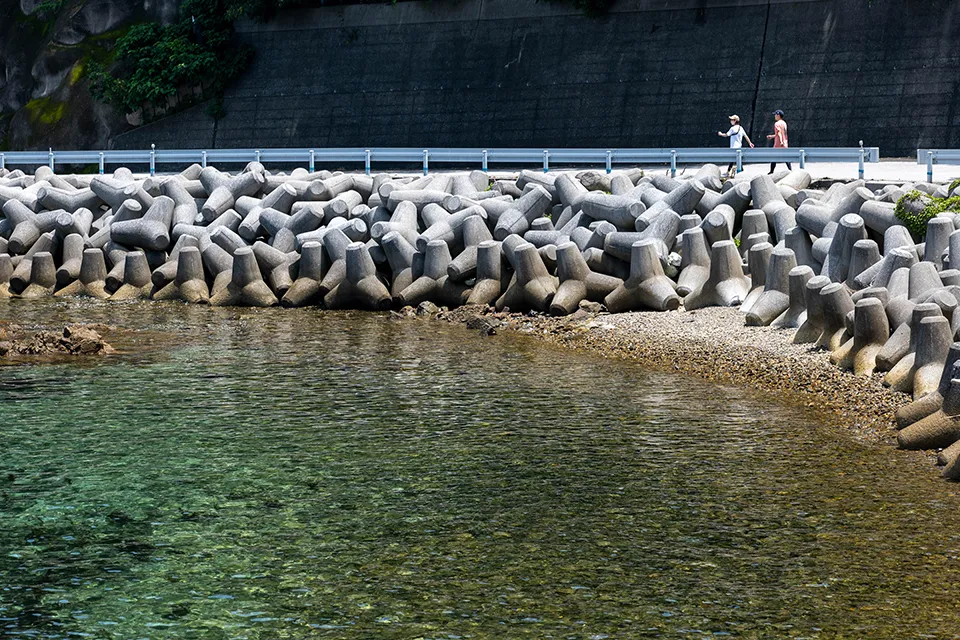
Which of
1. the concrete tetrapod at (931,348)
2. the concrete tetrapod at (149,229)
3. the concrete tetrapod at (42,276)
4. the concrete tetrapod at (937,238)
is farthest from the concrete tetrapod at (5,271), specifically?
the concrete tetrapod at (931,348)

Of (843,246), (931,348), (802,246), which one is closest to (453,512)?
(931,348)

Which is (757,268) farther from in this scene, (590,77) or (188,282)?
(590,77)

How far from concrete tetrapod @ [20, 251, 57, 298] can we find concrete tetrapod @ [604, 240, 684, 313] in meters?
12.0

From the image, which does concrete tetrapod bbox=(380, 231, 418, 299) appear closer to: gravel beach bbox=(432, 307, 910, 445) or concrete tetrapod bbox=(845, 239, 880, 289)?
gravel beach bbox=(432, 307, 910, 445)

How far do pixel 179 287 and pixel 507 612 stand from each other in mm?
17088

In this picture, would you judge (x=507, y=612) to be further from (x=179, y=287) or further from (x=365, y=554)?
(x=179, y=287)

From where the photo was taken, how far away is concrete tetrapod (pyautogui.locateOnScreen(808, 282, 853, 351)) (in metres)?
16.4

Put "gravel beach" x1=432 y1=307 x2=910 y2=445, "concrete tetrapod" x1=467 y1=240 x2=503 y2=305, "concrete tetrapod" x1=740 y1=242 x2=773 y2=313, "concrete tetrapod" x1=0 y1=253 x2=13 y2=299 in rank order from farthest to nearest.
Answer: "concrete tetrapod" x1=0 y1=253 x2=13 y2=299
"concrete tetrapod" x1=467 y1=240 x2=503 y2=305
"concrete tetrapod" x1=740 y1=242 x2=773 y2=313
"gravel beach" x1=432 y1=307 x2=910 y2=445

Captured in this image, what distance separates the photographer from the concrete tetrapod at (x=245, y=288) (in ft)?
77.6

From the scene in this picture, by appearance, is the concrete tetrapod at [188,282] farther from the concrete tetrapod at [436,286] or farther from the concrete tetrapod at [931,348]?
the concrete tetrapod at [931,348]

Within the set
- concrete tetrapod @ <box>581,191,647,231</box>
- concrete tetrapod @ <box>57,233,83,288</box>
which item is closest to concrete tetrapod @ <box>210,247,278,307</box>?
concrete tetrapod @ <box>57,233,83,288</box>

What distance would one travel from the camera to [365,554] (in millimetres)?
9852

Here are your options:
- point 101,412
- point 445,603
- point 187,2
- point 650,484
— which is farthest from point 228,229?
point 187,2

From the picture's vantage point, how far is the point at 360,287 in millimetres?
22875
